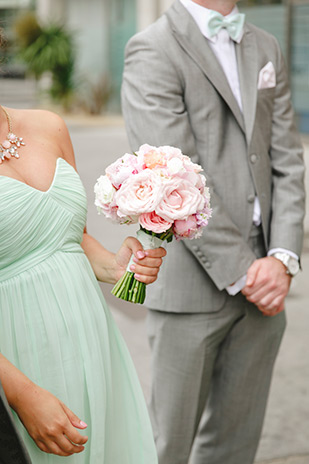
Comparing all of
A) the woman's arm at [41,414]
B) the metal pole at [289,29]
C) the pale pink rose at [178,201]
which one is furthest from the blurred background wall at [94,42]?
the woman's arm at [41,414]

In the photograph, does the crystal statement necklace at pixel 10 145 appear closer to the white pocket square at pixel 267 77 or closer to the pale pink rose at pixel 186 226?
the pale pink rose at pixel 186 226

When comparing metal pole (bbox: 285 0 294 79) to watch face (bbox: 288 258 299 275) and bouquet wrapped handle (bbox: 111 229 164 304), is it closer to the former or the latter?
watch face (bbox: 288 258 299 275)

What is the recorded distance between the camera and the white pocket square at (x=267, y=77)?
2707 millimetres

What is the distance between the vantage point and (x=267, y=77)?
2729 millimetres

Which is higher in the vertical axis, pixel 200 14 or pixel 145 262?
pixel 200 14

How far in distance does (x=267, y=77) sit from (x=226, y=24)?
0.85ft

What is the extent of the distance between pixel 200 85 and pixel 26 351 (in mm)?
1247

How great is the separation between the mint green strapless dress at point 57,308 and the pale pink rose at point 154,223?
9.8 inches

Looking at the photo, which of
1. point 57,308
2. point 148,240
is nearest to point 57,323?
point 57,308

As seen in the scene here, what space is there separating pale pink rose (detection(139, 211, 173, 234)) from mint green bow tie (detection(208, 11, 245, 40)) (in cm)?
112

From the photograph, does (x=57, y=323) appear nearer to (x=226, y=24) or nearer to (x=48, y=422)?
(x=48, y=422)

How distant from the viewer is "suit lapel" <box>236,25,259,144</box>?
8.65 ft

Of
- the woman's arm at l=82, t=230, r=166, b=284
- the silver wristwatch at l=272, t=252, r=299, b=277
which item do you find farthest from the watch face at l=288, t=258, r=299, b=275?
the woman's arm at l=82, t=230, r=166, b=284

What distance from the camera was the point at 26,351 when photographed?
1.82 m
